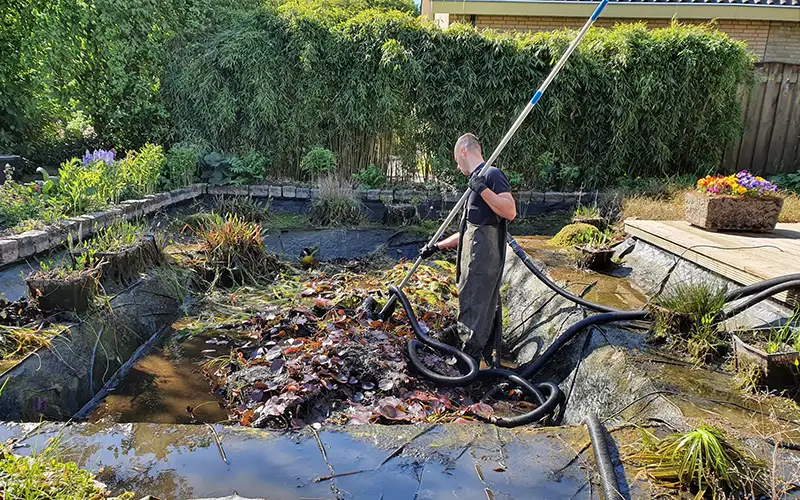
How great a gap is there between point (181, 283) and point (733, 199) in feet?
17.4

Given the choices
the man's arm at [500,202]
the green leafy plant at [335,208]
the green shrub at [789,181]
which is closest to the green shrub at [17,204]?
the green leafy plant at [335,208]

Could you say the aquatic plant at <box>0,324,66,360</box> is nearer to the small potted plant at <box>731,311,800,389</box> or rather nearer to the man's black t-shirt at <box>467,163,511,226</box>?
the man's black t-shirt at <box>467,163,511,226</box>

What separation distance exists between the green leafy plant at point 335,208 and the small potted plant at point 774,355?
5327mm

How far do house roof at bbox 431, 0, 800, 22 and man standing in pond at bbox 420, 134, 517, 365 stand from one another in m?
7.27

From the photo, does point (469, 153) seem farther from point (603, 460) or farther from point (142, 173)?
point (142, 173)

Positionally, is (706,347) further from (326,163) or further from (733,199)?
(326,163)

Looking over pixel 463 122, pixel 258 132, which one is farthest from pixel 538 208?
pixel 258 132

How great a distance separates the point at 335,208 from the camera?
736 cm

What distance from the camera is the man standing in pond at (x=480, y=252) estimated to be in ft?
11.9

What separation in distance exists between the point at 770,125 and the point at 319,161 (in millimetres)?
7961

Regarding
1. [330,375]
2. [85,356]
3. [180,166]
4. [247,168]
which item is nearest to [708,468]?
[330,375]

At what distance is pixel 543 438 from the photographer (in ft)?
7.99

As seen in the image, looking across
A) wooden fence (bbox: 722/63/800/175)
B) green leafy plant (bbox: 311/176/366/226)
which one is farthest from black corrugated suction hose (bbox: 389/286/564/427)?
wooden fence (bbox: 722/63/800/175)

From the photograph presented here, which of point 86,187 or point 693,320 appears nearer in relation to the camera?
point 693,320
